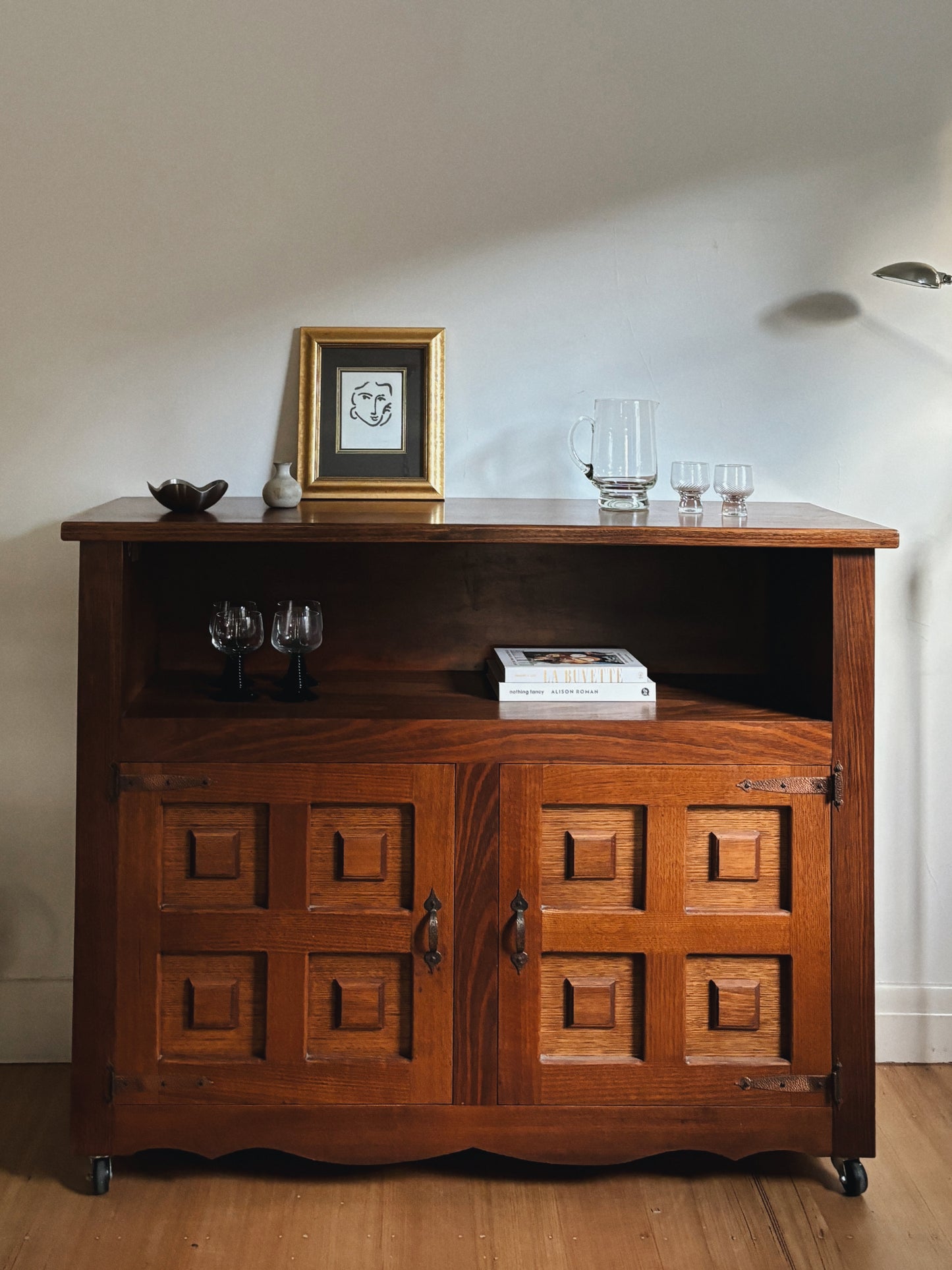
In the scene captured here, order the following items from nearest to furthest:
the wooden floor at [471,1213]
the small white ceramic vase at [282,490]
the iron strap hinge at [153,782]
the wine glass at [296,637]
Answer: the wooden floor at [471,1213] → the iron strap hinge at [153,782] → the wine glass at [296,637] → the small white ceramic vase at [282,490]

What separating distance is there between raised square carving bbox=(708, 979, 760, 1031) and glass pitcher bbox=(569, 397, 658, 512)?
88 cm

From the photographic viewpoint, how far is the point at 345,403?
2416 mm

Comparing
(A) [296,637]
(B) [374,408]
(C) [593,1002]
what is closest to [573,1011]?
(C) [593,1002]

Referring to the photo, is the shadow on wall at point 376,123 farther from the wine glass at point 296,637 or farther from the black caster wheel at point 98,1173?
the black caster wheel at point 98,1173

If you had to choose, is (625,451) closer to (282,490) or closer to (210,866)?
(282,490)

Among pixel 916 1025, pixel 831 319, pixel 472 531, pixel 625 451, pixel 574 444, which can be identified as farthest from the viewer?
pixel 916 1025

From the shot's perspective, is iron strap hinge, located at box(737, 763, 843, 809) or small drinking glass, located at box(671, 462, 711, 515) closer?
iron strap hinge, located at box(737, 763, 843, 809)

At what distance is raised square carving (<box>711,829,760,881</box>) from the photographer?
2025 mm

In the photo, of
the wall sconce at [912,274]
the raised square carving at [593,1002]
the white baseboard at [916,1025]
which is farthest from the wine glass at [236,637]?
the white baseboard at [916,1025]

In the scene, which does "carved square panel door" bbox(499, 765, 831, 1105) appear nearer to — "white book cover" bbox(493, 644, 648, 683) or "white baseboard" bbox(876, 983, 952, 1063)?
"white book cover" bbox(493, 644, 648, 683)

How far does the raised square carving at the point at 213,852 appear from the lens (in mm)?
2016

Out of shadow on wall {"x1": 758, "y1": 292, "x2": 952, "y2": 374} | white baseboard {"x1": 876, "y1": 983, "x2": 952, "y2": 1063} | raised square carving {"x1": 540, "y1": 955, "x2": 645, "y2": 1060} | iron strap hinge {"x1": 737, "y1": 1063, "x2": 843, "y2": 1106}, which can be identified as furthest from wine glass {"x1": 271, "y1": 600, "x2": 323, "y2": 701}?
white baseboard {"x1": 876, "y1": 983, "x2": 952, "y2": 1063}

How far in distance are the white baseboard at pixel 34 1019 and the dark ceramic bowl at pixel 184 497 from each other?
3.73ft

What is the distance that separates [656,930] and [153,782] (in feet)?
2.99
